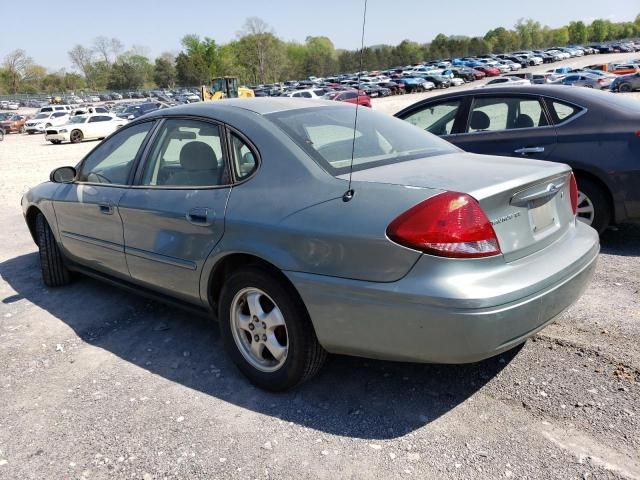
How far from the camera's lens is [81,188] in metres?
4.43

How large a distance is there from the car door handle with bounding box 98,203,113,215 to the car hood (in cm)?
199

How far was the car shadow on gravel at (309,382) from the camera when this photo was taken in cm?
288

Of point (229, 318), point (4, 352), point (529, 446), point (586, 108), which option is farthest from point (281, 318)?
point (586, 108)

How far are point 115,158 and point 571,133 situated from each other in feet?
13.5

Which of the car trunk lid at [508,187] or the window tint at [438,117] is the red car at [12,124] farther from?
the car trunk lid at [508,187]

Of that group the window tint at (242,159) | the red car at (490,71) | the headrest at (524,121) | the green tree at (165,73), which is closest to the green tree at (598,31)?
the red car at (490,71)

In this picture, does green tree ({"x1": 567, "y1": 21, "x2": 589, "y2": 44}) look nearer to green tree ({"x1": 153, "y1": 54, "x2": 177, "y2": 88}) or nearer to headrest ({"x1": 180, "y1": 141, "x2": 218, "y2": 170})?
green tree ({"x1": 153, "y1": 54, "x2": 177, "y2": 88})

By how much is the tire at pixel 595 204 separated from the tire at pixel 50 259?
481cm

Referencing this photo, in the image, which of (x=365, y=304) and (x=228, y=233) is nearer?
(x=365, y=304)

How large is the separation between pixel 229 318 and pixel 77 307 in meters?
2.09

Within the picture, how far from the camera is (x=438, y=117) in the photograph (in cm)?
645

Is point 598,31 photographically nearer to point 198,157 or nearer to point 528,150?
point 528,150

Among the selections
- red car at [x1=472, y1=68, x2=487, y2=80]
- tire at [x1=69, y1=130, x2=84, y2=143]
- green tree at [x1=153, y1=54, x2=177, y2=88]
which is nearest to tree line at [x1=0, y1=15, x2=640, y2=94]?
green tree at [x1=153, y1=54, x2=177, y2=88]

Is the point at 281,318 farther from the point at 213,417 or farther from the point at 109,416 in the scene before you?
the point at 109,416
